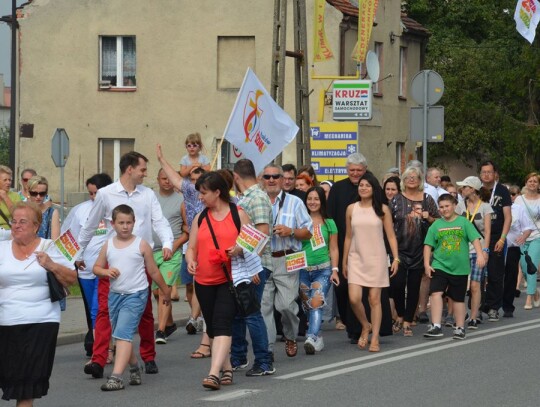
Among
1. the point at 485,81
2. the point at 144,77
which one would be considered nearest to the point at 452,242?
the point at 144,77

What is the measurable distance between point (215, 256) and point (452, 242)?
435cm

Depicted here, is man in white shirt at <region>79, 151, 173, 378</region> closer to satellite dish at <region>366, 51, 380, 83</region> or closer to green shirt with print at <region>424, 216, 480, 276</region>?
green shirt with print at <region>424, 216, 480, 276</region>

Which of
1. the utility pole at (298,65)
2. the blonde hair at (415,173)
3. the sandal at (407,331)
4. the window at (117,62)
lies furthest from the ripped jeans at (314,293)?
the window at (117,62)

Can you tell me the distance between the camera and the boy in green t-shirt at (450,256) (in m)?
14.3

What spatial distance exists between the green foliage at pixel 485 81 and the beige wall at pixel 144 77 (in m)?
11.7

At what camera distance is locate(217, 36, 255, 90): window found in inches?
1496

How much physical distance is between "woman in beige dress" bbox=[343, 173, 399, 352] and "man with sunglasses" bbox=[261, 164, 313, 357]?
85 centimetres

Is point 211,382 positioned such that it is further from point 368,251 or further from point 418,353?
point 368,251

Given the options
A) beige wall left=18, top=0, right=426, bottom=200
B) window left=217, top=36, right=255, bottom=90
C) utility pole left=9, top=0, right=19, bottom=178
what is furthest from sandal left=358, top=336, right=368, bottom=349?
window left=217, top=36, right=255, bottom=90

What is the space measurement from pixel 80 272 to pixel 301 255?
2073 millimetres

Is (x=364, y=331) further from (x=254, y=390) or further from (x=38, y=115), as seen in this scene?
(x=38, y=115)

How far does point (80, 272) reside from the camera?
12.7 m

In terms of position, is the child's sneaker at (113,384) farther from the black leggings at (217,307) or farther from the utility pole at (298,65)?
the utility pole at (298,65)

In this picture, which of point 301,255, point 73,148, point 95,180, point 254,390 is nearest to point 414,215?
point 301,255
